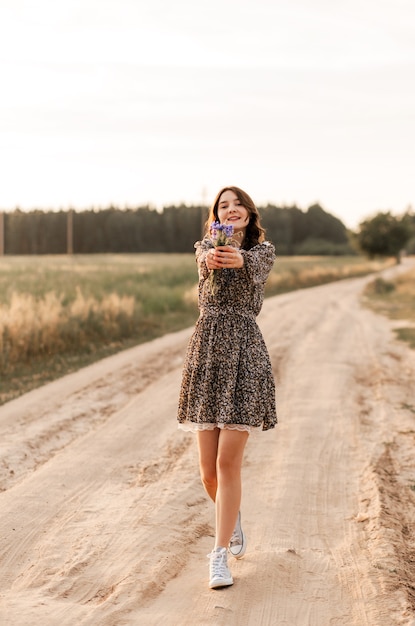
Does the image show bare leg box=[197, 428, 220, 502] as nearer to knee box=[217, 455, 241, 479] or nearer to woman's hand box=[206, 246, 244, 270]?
knee box=[217, 455, 241, 479]

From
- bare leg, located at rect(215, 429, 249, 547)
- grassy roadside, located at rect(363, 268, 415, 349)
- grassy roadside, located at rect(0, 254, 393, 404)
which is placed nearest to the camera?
bare leg, located at rect(215, 429, 249, 547)

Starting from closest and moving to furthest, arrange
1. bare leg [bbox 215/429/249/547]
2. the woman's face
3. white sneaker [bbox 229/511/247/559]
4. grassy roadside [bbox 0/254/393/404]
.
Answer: bare leg [bbox 215/429/249/547] < the woman's face < white sneaker [bbox 229/511/247/559] < grassy roadside [bbox 0/254/393/404]

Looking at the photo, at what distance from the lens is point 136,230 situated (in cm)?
11425

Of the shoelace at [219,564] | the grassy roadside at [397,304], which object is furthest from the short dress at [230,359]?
the grassy roadside at [397,304]

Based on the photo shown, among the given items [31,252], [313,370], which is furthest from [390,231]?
[313,370]

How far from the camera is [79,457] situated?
6.79m

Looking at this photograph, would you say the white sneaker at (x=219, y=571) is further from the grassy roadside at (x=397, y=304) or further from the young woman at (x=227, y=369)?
the grassy roadside at (x=397, y=304)

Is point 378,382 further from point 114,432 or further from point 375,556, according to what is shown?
point 375,556

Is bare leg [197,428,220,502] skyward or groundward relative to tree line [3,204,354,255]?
groundward

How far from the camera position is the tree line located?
368 feet

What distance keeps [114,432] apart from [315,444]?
6.41ft

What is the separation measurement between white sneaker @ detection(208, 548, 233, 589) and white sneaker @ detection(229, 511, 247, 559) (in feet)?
1.09

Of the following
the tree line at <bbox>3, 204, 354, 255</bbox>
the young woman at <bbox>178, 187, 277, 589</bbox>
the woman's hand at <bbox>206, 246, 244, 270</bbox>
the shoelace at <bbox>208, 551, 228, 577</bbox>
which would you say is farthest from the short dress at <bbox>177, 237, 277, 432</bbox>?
the tree line at <bbox>3, 204, 354, 255</bbox>

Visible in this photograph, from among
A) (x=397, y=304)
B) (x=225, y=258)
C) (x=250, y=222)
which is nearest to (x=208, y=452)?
(x=225, y=258)
